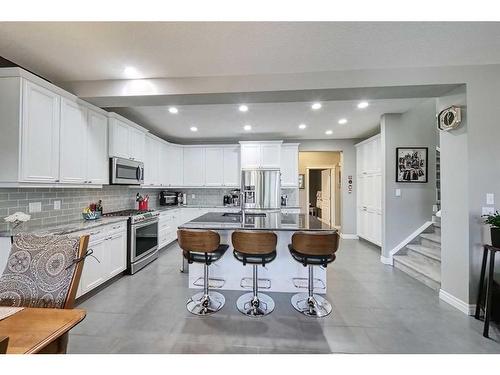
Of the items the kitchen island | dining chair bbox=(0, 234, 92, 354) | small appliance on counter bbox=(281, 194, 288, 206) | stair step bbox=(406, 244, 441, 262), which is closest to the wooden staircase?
stair step bbox=(406, 244, 441, 262)

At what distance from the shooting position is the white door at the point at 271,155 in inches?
226

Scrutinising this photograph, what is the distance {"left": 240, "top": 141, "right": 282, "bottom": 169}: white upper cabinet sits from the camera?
5730 millimetres

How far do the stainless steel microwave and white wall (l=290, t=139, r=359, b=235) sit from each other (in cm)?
391

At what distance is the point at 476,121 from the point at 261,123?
10.6 feet

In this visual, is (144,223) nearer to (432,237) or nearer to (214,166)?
(214,166)

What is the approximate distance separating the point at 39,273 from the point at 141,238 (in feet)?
8.47

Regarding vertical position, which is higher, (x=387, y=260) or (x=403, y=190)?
(x=403, y=190)

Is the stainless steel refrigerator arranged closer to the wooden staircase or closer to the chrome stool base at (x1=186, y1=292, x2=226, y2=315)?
the wooden staircase

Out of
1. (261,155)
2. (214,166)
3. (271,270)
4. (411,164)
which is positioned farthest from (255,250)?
(214,166)

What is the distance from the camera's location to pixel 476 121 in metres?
2.51

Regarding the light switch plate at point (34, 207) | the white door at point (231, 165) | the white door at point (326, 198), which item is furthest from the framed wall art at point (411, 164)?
the light switch plate at point (34, 207)

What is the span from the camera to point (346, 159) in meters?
6.20
